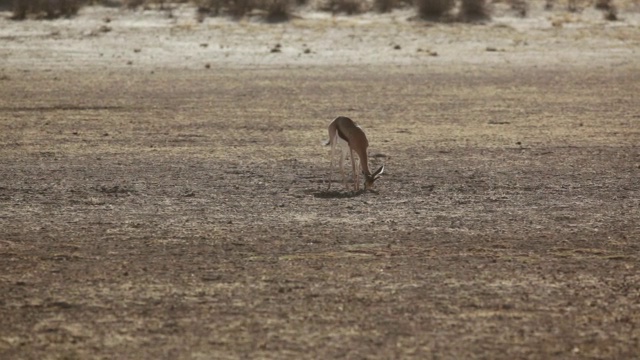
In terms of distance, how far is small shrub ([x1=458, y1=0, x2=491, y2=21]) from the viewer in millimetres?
36312

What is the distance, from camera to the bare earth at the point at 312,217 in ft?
28.3

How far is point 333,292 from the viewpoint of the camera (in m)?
9.56

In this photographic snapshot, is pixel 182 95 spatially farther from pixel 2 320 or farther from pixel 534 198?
pixel 2 320

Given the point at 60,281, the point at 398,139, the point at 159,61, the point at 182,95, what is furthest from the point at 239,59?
the point at 60,281

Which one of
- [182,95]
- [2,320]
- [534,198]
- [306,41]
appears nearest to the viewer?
[2,320]

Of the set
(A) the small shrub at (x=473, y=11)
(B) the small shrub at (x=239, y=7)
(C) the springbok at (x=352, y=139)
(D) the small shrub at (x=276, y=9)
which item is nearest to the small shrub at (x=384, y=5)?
(A) the small shrub at (x=473, y=11)

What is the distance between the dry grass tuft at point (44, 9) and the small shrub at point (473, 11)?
11.1m

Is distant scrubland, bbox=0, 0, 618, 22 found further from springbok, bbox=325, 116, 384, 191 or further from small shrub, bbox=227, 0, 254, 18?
springbok, bbox=325, 116, 384, 191

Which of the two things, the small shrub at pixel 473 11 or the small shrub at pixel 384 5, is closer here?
the small shrub at pixel 473 11

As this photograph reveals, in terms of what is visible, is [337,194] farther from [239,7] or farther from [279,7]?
[239,7]

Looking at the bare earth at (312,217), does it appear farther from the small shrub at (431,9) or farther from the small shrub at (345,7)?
the small shrub at (345,7)

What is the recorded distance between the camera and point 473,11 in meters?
36.6

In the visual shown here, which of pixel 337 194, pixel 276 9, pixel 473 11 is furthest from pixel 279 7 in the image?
pixel 337 194

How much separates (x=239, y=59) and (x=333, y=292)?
20592 mm
